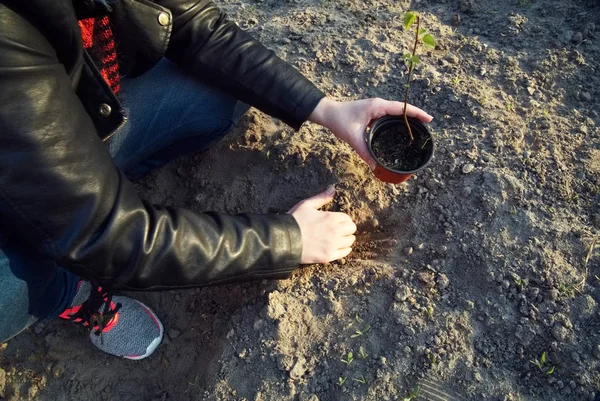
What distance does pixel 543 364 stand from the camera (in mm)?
1973

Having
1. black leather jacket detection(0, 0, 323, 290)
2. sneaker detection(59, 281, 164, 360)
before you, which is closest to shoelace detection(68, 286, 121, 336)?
sneaker detection(59, 281, 164, 360)

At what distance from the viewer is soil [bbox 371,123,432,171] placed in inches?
86.2

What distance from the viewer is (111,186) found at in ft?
5.44

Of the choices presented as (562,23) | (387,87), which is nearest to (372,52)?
(387,87)

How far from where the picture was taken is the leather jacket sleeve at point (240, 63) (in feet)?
7.38

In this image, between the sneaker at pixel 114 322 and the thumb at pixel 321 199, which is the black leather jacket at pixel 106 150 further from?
the sneaker at pixel 114 322

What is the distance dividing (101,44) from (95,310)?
1.32m

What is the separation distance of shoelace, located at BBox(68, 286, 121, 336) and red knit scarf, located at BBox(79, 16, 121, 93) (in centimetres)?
106

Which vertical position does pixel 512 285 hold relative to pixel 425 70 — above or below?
below

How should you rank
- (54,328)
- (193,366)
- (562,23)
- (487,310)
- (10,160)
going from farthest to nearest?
(562,23)
(54,328)
(193,366)
(487,310)
(10,160)

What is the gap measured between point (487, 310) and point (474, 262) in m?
0.22

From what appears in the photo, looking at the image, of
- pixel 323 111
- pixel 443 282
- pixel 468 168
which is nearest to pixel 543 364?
pixel 443 282

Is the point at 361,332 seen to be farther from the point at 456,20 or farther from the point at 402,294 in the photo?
the point at 456,20

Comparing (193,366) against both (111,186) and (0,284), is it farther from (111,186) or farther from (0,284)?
(111,186)
